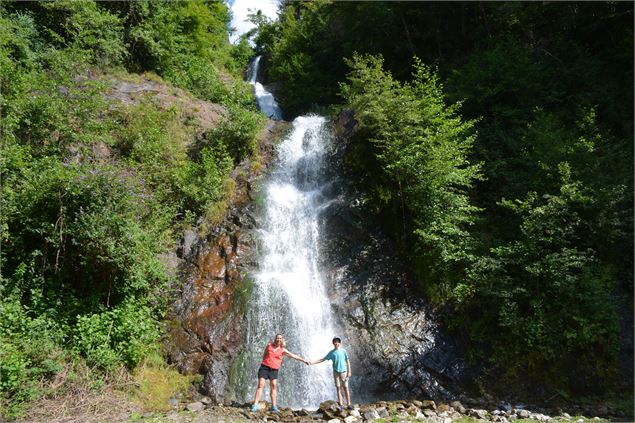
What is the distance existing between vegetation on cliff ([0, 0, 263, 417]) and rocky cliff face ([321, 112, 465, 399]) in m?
3.91

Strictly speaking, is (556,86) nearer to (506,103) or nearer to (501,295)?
(506,103)

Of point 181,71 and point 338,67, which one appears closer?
point 181,71

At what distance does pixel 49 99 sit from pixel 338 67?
49.8 ft

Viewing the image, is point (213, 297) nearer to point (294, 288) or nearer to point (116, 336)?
point (294, 288)

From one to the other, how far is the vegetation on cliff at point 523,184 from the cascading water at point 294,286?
1962 mm

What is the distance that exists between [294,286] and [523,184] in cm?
687

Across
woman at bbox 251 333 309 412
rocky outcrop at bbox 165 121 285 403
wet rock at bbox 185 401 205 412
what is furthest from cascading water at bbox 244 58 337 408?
woman at bbox 251 333 309 412

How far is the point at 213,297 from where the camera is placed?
10.7 meters

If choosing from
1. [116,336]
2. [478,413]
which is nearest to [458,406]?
[478,413]

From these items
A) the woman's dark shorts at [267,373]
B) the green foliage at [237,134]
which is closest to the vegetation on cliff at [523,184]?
the green foliage at [237,134]

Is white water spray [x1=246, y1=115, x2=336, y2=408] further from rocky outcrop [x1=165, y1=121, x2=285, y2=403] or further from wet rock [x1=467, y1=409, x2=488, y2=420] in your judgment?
wet rock [x1=467, y1=409, x2=488, y2=420]

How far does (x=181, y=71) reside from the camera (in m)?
19.6

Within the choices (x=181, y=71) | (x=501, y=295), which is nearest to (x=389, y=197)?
(x=501, y=295)

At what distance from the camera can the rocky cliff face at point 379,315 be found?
31.4 feet
